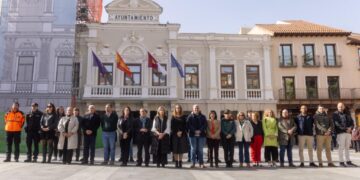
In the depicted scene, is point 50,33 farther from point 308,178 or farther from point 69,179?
point 308,178

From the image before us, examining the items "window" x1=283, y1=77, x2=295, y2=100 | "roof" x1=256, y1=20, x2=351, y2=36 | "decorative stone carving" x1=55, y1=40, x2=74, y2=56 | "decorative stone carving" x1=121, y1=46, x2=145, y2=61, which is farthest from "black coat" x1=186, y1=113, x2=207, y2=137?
"roof" x1=256, y1=20, x2=351, y2=36

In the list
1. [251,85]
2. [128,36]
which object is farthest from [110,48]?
[251,85]

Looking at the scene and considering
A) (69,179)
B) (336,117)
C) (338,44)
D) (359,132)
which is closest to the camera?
(69,179)

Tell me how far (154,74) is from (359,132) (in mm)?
13813

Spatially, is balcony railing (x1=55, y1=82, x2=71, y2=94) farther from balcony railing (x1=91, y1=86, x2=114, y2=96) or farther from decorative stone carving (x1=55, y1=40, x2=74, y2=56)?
balcony railing (x1=91, y1=86, x2=114, y2=96)

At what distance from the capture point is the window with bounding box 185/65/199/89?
2547 cm

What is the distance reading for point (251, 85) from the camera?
2588cm

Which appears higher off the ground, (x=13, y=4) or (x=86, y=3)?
(x=86, y=3)

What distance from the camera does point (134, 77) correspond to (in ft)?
81.4

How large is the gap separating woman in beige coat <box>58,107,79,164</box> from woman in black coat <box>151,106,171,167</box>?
8.16 feet

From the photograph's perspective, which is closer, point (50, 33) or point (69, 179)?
point (69, 179)

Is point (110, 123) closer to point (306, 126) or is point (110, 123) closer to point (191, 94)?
point (306, 126)

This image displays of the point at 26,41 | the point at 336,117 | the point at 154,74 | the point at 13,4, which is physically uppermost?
the point at 13,4

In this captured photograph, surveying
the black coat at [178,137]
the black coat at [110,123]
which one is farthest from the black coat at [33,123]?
the black coat at [178,137]
